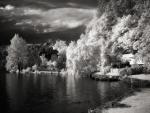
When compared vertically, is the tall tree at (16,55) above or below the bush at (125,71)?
above

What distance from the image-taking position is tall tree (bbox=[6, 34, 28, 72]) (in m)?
130

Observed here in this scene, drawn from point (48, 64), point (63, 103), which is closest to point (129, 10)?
point (63, 103)

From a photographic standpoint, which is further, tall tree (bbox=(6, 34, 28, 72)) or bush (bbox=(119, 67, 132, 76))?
tall tree (bbox=(6, 34, 28, 72))

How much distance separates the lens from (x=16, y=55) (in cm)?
13125

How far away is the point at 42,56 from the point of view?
5787 inches

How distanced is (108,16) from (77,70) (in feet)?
77.3

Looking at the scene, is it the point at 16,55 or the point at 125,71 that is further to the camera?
the point at 16,55

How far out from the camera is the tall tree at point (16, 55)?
425ft

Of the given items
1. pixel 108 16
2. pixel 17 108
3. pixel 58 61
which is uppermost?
pixel 108 16

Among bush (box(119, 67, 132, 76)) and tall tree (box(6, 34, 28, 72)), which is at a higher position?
tall tree (box(6, 34, 28, 72))

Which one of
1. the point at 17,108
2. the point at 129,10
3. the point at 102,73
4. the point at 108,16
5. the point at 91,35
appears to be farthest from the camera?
the point at 91,35

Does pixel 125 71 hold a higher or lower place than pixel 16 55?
lower

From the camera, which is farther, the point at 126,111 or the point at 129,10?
the point at 129,10

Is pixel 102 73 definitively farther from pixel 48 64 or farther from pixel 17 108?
pixel 48 64
